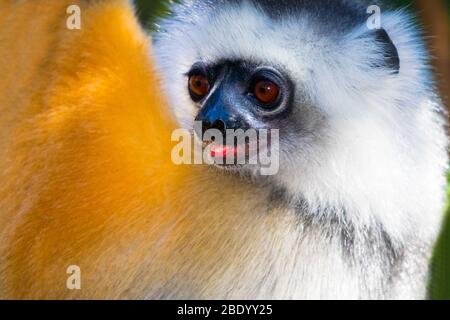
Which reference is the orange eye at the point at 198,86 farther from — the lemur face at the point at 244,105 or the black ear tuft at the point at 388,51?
the black ear tuft at the point at 388,51

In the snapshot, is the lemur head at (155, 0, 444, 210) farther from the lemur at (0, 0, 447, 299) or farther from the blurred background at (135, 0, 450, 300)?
the blurred background at (135, 0, 450, 300)

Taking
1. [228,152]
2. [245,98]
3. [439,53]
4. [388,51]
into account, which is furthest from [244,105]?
[439,53]

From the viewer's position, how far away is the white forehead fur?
7.08 feet

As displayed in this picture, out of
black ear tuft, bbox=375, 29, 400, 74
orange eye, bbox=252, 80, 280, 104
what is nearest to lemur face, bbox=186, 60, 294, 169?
orange eye, bbox=252, 80, 280, 104

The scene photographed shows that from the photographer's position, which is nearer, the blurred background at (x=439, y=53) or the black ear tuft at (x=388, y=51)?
the black ear tuft at (x=388, y=51)

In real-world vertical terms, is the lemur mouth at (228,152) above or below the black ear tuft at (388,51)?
below

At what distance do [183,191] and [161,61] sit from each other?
429 mm

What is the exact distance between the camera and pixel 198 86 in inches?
89.7

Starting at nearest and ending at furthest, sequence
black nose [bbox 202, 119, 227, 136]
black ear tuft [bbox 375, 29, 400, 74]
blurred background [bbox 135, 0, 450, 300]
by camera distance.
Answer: black nose [bbox 202, 119, 227, 136]
black ear tuft [bbox 375, 29, 400, 74]
blurred background [bbox 135, 0, 450, 300]

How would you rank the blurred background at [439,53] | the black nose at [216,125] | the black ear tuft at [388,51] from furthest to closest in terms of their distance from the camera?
1. the blurred background at [439,53]
2. the black ear tuft at [388,51]
3. the black nose at [216,125]

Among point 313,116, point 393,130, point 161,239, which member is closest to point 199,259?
point 161,239

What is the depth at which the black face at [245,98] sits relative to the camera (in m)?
2.13

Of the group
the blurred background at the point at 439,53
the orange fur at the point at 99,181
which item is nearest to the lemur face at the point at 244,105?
the orange fur at the point at 99,181

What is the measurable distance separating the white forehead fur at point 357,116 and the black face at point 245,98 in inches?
1.3
